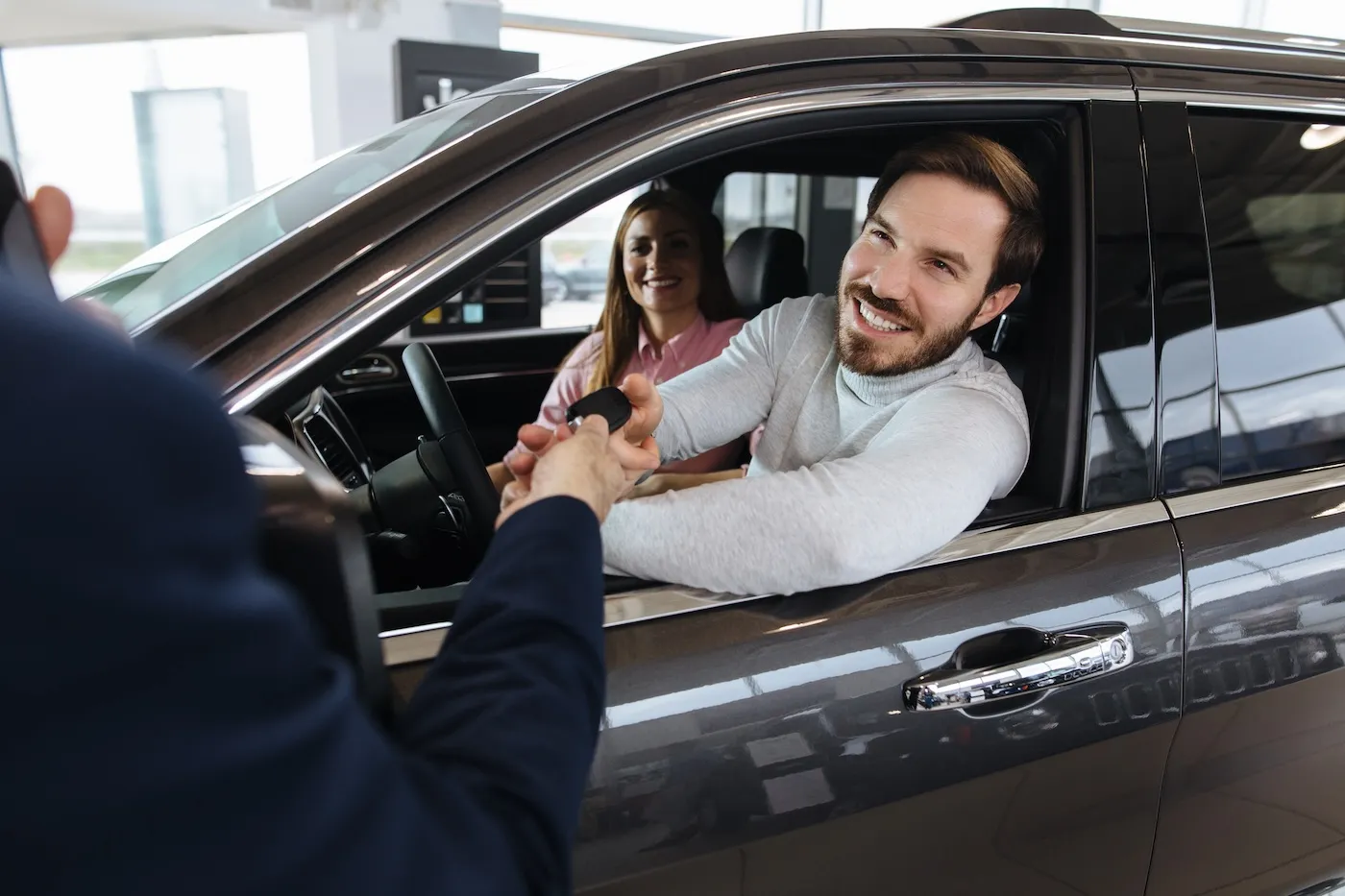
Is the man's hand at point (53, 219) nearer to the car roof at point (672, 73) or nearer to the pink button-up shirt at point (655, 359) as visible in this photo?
the car roof at point (672, 73)

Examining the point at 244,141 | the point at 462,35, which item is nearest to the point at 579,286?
the point at 462,35

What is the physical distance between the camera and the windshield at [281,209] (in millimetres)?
975

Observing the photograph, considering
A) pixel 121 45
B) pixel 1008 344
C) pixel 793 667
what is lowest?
pixel 793 667

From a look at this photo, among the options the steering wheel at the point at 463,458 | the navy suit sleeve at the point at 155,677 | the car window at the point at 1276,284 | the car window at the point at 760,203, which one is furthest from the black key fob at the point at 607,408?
the car window at the point at 760,203

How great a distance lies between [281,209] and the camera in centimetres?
110

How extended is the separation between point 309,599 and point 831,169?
2.22m

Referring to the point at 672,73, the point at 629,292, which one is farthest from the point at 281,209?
the point at 629,292

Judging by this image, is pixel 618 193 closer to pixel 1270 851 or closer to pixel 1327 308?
pixel 1327 308

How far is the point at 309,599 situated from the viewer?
61 centimetres

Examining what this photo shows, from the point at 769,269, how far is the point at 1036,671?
1.81 metres

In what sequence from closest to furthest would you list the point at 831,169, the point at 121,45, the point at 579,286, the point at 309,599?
the point at 309,599
the point at 831,169
the point at 121,45
the point at 579,286

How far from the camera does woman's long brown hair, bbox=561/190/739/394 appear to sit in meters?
2.48

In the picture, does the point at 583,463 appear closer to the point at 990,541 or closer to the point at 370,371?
the point at 990,541

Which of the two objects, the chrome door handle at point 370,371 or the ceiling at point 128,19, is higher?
the ceiling at point 128,19
